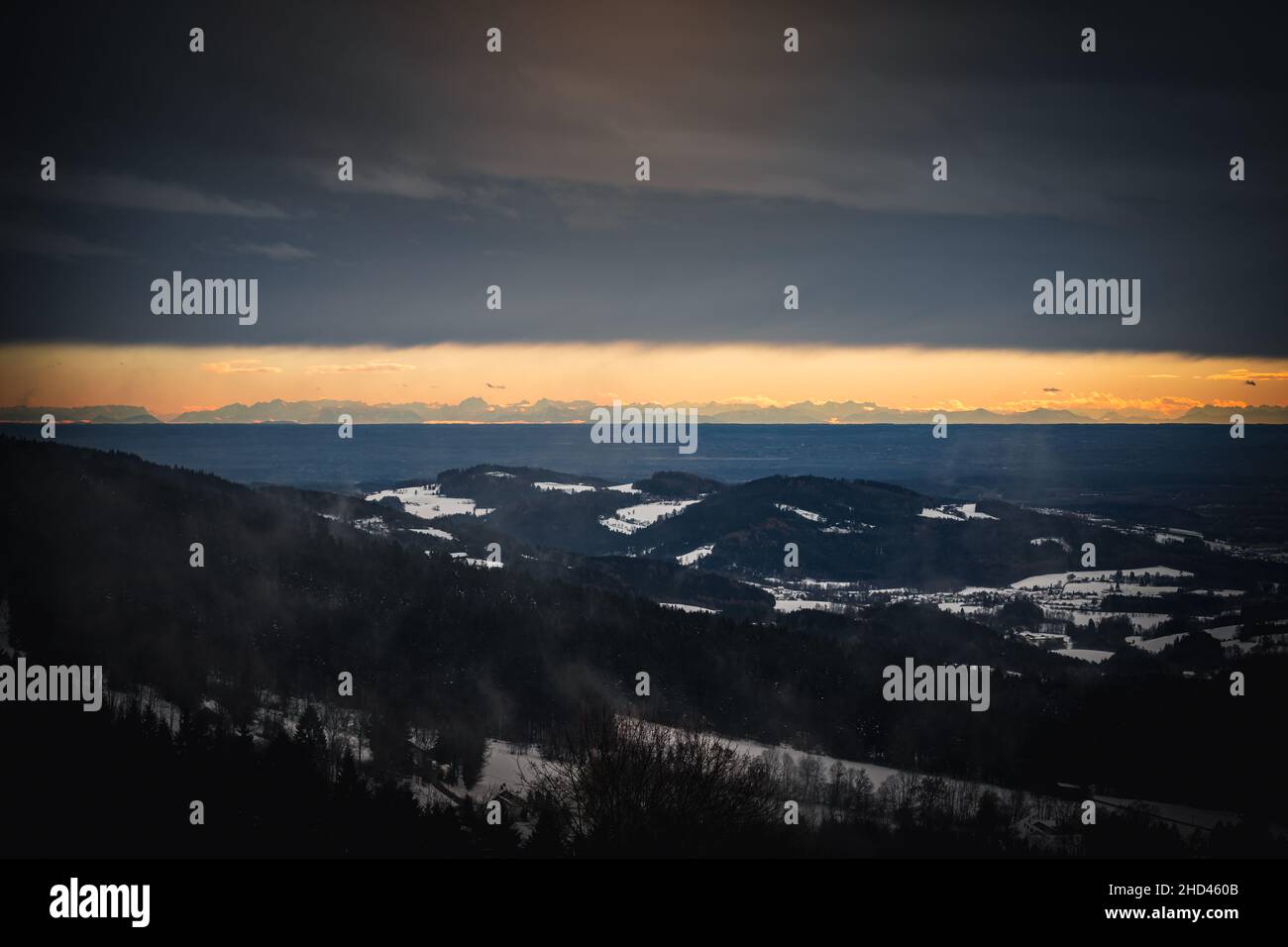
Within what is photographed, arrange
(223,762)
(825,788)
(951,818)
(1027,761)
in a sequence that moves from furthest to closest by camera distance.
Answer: (1027,761) → (825,788) → (951,818) → (223,762)

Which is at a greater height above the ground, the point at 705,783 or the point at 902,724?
the point at 705,783

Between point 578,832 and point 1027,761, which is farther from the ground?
point 578,832
